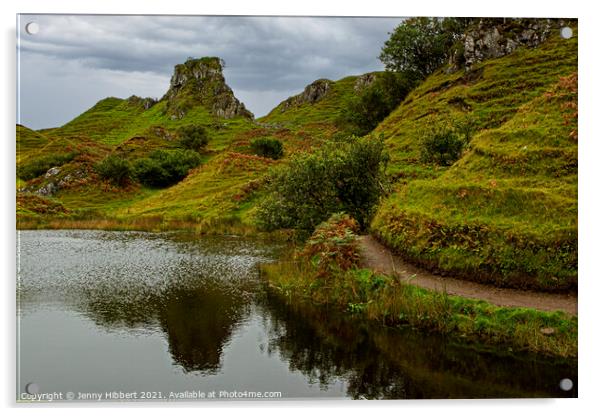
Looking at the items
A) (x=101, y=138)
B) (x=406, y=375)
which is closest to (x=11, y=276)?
(x=406, y=375)

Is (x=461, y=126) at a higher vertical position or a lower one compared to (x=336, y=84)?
lower

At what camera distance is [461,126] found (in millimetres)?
49250

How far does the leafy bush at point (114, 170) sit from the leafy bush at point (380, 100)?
38.4 metres

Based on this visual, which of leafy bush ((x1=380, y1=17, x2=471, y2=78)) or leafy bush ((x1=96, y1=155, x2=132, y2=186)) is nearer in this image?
leafy bush ((x1=96, y1=155, x2=132, y2=186))

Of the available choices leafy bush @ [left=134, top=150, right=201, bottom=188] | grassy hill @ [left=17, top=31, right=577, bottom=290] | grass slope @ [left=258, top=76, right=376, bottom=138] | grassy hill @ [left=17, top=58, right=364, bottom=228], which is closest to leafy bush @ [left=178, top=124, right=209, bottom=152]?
grassy hill @ [left=17, top=58, right=364, bottom=228]

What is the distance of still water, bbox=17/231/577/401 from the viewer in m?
14.5

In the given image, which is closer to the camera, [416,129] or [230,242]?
[230,242]

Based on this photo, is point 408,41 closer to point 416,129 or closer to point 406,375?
point 416,129

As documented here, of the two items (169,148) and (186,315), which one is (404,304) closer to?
(186,315)

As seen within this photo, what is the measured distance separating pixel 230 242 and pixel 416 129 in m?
31.3

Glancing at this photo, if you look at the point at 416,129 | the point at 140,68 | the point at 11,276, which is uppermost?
the point at 416,129

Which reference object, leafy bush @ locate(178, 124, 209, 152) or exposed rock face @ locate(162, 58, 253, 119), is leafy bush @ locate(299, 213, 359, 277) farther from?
leafy bush @ locate(178, 124, 209, 152)

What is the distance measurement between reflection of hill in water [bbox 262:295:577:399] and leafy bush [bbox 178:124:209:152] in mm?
85971
